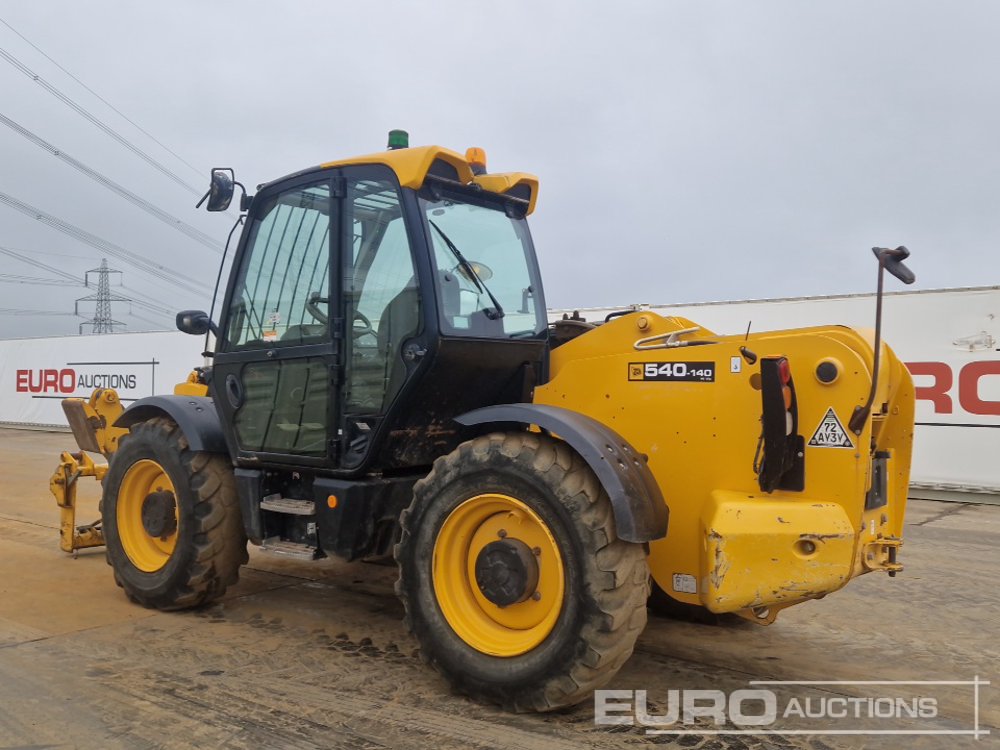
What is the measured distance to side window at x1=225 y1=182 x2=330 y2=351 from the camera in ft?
14.6

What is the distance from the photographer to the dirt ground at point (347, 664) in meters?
3.23

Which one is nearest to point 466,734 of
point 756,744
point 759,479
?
point 756,744

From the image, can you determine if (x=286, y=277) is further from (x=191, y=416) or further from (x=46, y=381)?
(x=46, y=381)

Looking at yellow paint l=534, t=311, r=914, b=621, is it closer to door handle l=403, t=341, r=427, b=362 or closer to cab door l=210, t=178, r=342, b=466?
door handle l=403, t=341, r=427, b=362

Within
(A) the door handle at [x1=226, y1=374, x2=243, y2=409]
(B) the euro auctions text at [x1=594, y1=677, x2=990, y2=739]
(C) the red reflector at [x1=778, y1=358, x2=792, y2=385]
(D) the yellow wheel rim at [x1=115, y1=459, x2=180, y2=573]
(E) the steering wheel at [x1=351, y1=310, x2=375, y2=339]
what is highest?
(E) the steering wheel at [x1=351, y1=310, x2=375, y2=339]

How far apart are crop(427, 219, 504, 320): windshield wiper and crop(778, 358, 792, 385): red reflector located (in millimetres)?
1506

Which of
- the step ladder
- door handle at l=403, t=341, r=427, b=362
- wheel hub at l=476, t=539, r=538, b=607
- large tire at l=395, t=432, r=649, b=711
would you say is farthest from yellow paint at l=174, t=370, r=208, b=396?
wheel hub at l=476, t=539, r=538, b=607

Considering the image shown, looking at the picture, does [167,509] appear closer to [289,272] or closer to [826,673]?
[289,272]

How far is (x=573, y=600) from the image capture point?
3268mm

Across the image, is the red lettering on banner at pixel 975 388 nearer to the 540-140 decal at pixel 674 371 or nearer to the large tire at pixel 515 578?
the 540-140 decal at pixel 674 371

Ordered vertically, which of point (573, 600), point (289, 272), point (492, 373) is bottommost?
point (573, 600)

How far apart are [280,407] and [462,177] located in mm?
1632

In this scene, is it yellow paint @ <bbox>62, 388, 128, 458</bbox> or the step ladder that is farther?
yellow paint @ <bbox>62, 388, 128, 458</bbox>

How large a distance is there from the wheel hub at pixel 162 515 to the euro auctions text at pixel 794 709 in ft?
9.37
